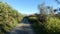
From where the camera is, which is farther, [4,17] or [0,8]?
[4,17]

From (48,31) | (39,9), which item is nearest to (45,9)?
(39,9)

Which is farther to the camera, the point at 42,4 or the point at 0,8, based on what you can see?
the point at 42,4

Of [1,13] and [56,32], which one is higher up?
[1,13]

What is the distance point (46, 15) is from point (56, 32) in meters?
12.9

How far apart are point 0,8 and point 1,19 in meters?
1.74

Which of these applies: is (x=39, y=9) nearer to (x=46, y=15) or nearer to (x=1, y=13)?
(x=46, y=15)

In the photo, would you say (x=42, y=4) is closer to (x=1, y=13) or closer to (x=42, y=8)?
(x=42, y=8)

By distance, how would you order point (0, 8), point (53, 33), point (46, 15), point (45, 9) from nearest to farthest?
point (53, 33) → point (0, 8) → point (46, 15) → point (45, 9)

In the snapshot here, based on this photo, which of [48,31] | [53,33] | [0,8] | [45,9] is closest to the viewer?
[53,33]

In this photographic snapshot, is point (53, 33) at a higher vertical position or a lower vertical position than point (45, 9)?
lower

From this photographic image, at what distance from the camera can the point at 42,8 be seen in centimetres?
3369

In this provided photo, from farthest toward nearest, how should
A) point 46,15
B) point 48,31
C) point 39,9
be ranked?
1. point 39,9
2. point 46,15
3. point 48,31

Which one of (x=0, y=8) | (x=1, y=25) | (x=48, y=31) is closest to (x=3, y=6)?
(x=0, y=8)

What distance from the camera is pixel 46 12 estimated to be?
3216cm
